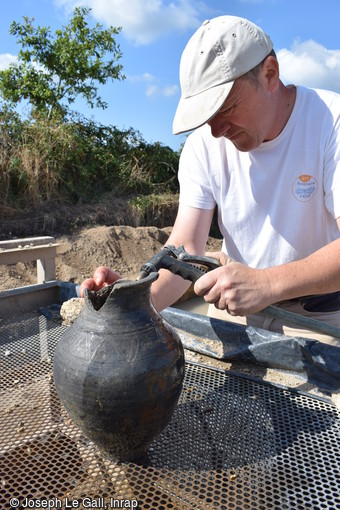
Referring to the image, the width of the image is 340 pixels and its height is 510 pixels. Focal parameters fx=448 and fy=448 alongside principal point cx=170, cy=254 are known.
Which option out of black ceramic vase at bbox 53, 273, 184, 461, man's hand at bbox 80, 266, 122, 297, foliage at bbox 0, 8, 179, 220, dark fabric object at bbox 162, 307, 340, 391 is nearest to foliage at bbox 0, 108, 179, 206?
foliage at bbox 0, 8, 179, 220

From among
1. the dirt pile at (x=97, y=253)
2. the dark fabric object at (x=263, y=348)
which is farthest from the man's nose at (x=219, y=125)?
the dirt pile at (x=97, y=253)

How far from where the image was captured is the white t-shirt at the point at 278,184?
6.91 feet

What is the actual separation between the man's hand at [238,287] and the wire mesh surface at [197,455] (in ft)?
1.36

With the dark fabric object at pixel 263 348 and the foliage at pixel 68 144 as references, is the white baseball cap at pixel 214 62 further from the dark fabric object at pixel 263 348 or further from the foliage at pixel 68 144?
the foliage at pixel 68 144

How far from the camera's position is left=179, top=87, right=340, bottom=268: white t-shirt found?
2.11 meters

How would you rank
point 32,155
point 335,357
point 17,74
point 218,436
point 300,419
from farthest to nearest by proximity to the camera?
1. point 17,74
2. point 32,155
3. point 335,357
4. point 300,419
5. point 218,436

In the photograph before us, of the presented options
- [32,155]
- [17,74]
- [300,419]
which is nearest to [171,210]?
[32,155]

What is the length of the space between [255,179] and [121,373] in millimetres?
1285

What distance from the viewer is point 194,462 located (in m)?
1.46

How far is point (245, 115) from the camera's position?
1.99 meters

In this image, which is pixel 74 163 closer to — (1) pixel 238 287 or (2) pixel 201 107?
(2) pixel 201 107

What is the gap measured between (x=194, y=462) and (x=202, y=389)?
0.50m

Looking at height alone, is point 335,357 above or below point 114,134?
below

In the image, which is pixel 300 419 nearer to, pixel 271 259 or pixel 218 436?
pixel 218 436
